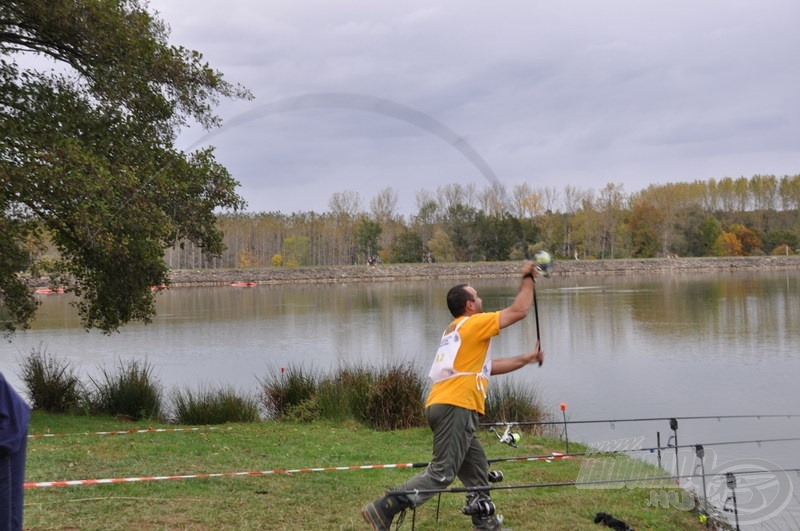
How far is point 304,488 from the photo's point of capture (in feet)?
24.5

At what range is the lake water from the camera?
12.1 m

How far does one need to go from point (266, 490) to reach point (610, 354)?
61.0ft

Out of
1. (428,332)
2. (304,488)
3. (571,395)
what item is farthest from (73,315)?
(304,488)

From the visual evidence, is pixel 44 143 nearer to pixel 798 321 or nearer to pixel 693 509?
pixel 693 509

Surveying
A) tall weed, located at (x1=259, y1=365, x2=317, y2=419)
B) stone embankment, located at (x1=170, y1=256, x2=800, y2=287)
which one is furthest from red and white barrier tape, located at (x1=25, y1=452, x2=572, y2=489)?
stone embankment, located at (x1=170, y1=256, x2=800, y2=287)

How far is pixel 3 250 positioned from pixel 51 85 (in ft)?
9.39

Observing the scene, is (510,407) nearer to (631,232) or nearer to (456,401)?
(456,401)

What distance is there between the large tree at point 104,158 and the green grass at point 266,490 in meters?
3.03

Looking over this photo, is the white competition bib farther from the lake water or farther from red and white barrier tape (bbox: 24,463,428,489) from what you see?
the lake water

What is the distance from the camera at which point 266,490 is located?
7.34 metres

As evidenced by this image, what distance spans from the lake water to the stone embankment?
135 feet

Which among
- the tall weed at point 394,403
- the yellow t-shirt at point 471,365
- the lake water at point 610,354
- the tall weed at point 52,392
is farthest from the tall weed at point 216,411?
the yellow t-shirt at point 471,365

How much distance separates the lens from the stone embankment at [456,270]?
90875mm

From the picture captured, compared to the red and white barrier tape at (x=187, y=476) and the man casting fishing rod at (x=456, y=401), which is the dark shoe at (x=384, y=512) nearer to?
the man casting fishing rod at (x=456, y=401)
